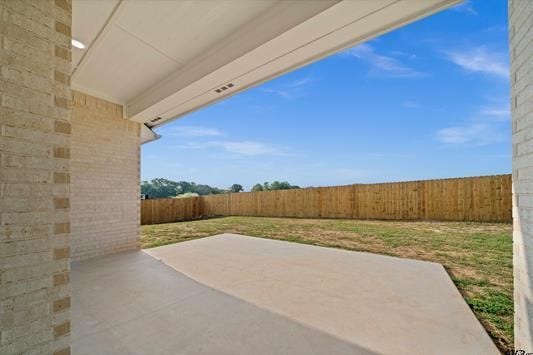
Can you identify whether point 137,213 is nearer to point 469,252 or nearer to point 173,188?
point 469,252

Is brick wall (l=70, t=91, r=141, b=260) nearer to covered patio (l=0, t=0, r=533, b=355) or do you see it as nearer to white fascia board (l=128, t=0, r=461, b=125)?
covered patio (l=0, t=0, r=533, b=355)

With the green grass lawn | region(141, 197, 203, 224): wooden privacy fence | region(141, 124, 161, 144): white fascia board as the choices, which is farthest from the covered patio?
region(141, 197, 203, 224): wooden privacy fence

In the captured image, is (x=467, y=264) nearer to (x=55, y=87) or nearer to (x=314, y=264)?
(x=314, y=264)

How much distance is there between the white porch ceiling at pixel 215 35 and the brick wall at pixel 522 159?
863 millimetres

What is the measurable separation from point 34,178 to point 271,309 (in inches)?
84.1

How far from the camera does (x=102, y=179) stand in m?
4.42

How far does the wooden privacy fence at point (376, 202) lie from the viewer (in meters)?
7.87

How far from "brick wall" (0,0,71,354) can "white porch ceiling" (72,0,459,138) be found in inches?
58.5

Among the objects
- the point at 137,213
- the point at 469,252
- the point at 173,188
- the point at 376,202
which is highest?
the point at 137,213

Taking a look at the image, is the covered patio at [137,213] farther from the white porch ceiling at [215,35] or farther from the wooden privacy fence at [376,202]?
the wooden privacy fence at [376,202]

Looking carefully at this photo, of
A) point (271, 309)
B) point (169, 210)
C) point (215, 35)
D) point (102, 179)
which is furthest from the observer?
point (169, 210)

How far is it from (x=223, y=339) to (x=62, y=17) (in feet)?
7.58

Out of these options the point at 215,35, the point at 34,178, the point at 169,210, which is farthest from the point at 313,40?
the point at 169,210

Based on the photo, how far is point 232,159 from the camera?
22031 mm
